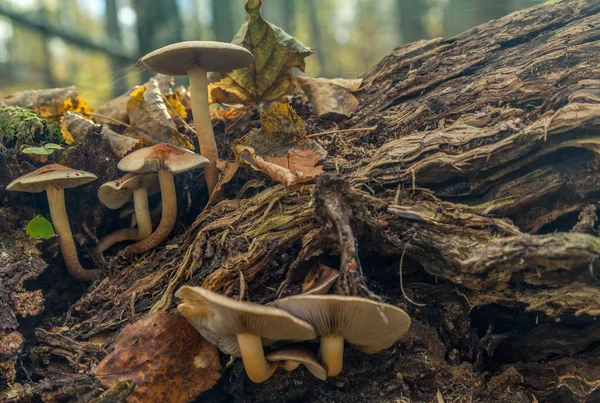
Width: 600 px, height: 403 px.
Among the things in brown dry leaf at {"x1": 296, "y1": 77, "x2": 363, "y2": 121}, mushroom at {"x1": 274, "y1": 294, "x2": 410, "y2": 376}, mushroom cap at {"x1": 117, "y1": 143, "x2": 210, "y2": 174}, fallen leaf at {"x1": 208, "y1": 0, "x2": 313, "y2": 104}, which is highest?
fallen leaf at {"x1": 208, "y1": 0, "x2": 313, "y2": 104}

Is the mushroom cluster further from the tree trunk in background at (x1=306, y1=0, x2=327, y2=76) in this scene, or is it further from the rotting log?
the tree trunk in background at (x1=306, y1=0, x2=327, y2=76)

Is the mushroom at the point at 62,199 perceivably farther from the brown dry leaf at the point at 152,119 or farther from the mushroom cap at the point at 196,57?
the mushroom cap at the point at 196,57

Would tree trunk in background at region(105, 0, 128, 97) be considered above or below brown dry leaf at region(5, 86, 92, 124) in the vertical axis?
above

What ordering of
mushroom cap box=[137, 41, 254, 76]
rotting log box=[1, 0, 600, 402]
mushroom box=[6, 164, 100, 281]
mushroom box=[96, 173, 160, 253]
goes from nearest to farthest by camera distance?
rotting log box=[1, 0, 600, 402]
mushroom cap box=[137, 41, 254, 76]
mushroom box=[6, 164, 100, 281]
mushroom box=[96, 173, 160, 253]

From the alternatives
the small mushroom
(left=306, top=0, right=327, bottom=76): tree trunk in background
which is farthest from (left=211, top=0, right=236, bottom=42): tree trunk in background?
the small mushroom

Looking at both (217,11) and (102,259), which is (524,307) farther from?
(217,11)

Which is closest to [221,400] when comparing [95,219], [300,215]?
[300,215]
